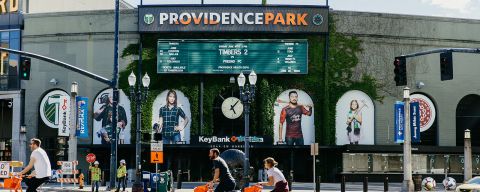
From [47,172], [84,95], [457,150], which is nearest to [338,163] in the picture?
[457,150]

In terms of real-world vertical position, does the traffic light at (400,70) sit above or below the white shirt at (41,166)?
above

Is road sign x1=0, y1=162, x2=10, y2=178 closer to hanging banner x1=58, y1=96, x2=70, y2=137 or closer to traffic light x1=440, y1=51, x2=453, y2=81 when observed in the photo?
traffic light x1=440, y1=51, x2=453, y2=81

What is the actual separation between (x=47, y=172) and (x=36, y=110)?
39.0 metres

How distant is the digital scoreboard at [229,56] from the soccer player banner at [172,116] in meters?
2.05

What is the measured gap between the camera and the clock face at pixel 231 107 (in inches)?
1975

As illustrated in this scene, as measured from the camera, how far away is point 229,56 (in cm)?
4916

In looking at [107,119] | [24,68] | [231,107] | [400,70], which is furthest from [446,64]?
[107,119]

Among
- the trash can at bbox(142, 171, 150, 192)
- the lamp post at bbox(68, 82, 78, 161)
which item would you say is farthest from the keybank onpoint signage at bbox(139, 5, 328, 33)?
the trash can at bbox(142, 171, 150, 192)

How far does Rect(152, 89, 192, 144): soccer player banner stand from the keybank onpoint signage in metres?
4.70

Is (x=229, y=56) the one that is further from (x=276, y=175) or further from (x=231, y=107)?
(x=276, y=175)

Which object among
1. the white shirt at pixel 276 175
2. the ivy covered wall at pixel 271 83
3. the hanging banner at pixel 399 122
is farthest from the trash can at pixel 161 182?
the ivy covered wall at pixel 271 83

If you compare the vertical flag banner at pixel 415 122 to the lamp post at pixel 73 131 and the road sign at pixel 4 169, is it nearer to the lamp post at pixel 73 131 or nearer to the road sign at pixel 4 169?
the lamp post at pixel 73 131

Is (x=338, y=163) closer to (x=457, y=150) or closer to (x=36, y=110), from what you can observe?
(x=457, y=150)

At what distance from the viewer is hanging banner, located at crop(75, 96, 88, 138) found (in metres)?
47.1
